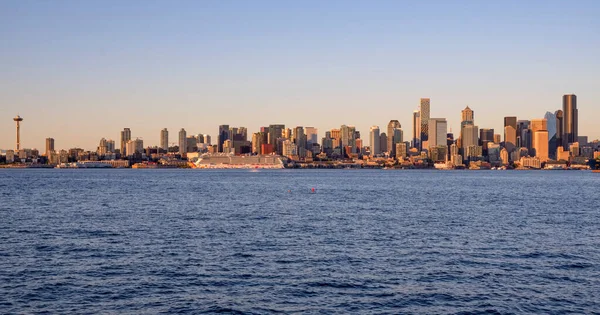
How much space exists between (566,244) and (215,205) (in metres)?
46.3

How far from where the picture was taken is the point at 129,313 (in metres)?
26.9

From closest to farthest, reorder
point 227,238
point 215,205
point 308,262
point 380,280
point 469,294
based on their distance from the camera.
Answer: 1. point 469,294
2. point 380,280
3. point 308,262
4. point 227,238
5. point 215,205

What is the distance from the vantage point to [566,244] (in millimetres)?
A: 46594

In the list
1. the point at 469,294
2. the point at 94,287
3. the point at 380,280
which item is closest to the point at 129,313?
the point at 94,287

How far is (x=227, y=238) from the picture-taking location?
4841 centimetres

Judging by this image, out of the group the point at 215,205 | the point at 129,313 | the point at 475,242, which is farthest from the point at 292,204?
the point at 129,313

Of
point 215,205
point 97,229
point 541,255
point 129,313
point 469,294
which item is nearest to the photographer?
point 129,313

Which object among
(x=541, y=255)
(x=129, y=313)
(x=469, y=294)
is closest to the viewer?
(x=129, y=313)

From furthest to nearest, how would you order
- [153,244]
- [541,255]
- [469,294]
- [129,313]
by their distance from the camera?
[153,244], [541,255], [469,294], [129,313]

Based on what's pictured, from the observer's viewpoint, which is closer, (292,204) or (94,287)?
(94,287)

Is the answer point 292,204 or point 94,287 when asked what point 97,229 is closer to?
point 94,287

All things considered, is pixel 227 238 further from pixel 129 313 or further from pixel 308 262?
pixel 129 313

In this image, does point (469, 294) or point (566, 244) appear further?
point (566, 244)

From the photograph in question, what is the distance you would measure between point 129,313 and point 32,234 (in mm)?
27393
